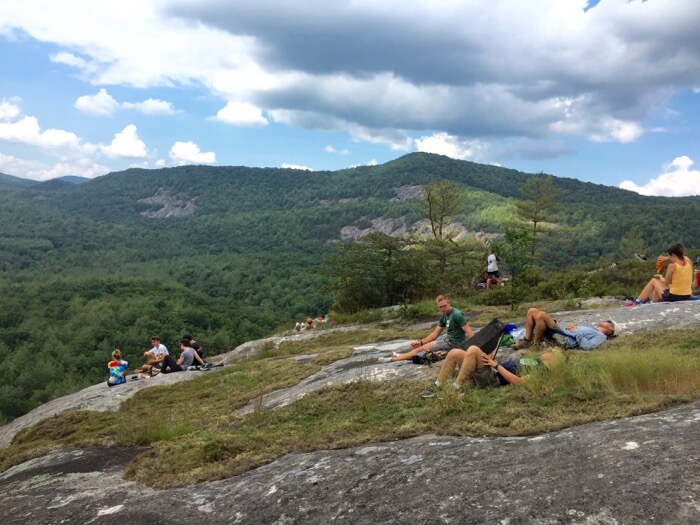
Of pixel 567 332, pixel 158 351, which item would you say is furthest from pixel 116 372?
pixel 567 332

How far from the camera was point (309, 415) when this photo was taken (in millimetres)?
7418

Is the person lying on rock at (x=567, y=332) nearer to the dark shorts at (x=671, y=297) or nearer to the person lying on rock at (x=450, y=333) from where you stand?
the person lying on rock at (x=450, y=333)

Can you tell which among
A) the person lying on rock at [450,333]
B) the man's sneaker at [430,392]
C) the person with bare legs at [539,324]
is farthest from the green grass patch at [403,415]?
the person lying on rock at [450,333]

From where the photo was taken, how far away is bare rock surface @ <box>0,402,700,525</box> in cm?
322

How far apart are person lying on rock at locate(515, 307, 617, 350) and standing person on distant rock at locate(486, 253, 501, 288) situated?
41.0 ft

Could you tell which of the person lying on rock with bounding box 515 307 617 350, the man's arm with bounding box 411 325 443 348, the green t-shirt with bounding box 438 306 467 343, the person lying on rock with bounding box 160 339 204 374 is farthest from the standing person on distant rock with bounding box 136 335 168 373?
the person lying on rock with bounding box 515 307 617 350

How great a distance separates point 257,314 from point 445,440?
3704 inches

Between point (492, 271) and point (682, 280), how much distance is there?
1110 cm

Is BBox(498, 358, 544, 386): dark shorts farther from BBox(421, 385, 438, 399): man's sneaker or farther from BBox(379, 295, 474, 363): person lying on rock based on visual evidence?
BBox(379, 295, 474, 363): person lying on rock

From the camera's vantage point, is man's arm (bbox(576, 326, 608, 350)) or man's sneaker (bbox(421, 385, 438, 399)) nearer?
man's sneaker (bbox(421, 385, 438, 399))

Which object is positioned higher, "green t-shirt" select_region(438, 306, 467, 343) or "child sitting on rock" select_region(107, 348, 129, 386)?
"green t-shirt" select_region(438, 306, 467, 343)

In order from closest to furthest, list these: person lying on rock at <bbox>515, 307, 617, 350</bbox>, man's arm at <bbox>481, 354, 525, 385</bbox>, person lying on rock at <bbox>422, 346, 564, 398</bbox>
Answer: man's arm at <bbox>481, 354, 525, 385</bbox> < person lying on rock at <bbox>422, 346, 564, 398</bbox> < person lying on rock at <bbox>515, 307, 617, 350</bbox>

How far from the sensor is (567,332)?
29.2ft

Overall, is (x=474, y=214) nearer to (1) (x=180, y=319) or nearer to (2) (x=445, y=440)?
(1) (x=180, y=319)
